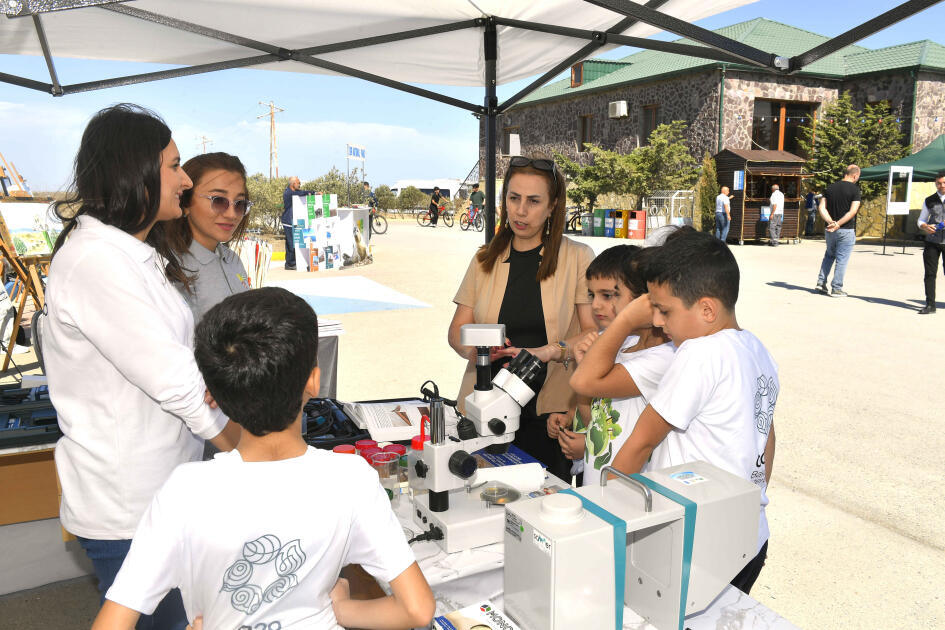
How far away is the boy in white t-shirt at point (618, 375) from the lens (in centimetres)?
184

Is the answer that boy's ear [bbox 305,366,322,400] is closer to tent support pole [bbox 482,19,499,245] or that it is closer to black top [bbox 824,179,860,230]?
tent support pole [bbox 482,19,499,245]

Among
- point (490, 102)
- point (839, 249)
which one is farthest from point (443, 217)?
point (490, 102)

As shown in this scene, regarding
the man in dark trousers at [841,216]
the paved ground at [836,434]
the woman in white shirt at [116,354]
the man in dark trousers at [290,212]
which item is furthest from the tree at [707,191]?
the woman in white shirt at [116,354]

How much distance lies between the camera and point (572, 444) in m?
2.24

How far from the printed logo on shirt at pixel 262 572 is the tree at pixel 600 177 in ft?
71.0

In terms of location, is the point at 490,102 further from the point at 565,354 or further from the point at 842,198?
the point at 842,198

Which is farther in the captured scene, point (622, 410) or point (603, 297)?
point (603, 297)

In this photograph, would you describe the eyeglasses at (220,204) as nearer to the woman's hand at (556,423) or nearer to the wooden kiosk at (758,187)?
the woman's hand at (556,423)

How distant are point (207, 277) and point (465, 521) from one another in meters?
1.48

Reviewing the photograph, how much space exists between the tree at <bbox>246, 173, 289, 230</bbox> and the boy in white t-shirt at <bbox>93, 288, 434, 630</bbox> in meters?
20.3

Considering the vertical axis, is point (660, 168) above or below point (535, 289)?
above

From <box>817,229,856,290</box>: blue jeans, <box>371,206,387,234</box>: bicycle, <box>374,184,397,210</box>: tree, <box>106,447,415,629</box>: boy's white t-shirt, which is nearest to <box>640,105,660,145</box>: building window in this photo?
<box>371,206,387,234</box>: bicycle

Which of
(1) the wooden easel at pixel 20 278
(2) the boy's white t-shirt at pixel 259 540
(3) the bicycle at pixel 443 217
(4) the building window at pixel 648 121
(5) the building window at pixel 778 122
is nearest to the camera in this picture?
(2) the boy's white t-shirt at pixel 259 540

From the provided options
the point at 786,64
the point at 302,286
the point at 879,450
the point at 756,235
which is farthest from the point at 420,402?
the point at 756,235
